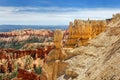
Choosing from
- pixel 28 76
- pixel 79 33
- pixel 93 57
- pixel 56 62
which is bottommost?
pixel 28 76

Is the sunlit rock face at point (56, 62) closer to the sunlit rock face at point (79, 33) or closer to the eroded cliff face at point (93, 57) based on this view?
the eroded cliff face at point (93, 57)

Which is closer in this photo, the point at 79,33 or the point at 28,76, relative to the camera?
the point at 79,33

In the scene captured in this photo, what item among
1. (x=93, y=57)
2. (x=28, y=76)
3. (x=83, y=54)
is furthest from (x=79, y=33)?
(x=28, y=76)

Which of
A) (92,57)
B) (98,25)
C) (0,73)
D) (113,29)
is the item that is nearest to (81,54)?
(92,57)

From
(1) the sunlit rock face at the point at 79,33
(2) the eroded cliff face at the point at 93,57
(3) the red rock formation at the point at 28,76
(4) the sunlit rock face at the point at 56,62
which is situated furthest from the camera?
(3) the red rock formation at the point at 28,76

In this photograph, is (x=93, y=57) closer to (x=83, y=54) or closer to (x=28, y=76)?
(x=83, y=54)

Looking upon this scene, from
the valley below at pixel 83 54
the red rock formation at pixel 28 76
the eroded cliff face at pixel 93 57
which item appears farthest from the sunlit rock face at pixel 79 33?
the red rock formation at pixel 28 76

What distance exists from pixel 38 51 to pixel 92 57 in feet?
353

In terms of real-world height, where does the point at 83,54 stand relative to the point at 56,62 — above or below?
above

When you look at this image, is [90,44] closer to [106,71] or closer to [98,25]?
[98,25]

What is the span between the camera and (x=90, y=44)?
108ft

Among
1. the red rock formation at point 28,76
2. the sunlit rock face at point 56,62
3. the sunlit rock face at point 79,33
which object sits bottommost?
the red rock formation at point 28,76

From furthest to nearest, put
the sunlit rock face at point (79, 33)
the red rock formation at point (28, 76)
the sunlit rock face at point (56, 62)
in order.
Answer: the red rock formation at point (28, 76) < the sunlit rock face at point (79, 33) < the sunlit rock face at point (56, 62)

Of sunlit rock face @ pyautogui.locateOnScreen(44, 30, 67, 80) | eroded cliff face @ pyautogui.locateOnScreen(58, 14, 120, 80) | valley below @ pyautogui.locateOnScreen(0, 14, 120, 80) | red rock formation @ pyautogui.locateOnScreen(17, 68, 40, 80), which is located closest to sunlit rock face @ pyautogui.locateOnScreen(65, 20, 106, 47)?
valley below @ pyautogui.locateOnScreen(0, 14, 120, 80)
